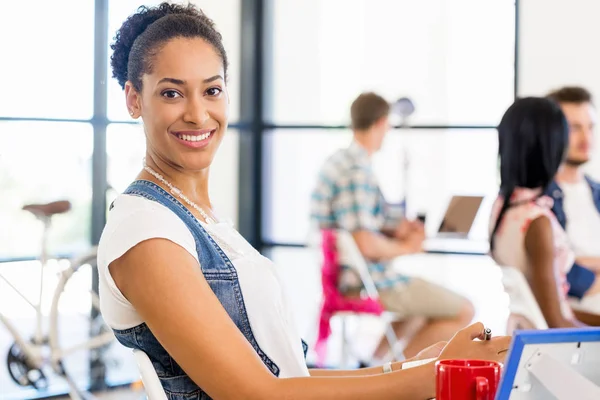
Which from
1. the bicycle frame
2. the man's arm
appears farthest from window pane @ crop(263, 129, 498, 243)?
the bicycle frame

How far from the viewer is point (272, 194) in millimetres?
6117

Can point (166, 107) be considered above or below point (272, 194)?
above

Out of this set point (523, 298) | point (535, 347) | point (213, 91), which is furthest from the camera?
point (523, 298)

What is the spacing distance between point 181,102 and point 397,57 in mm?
3993

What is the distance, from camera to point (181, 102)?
1.69 metres

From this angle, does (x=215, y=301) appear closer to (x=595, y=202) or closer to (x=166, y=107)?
(x=166, y=107)

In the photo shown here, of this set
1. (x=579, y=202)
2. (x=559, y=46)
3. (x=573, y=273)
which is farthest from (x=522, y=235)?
(x=559, y=46)

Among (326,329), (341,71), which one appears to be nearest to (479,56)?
(341,71)

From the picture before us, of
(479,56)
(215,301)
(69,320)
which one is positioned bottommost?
(69,320)

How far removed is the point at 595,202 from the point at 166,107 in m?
2.85

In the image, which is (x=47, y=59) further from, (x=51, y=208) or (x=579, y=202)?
(x=579, y=202)

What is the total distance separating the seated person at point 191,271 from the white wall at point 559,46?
3.64 meters

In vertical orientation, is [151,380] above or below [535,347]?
below

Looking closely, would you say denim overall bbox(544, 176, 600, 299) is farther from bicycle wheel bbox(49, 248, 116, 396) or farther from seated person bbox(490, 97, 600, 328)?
bicycle wheel bbox(49, 248, 116, 396)
